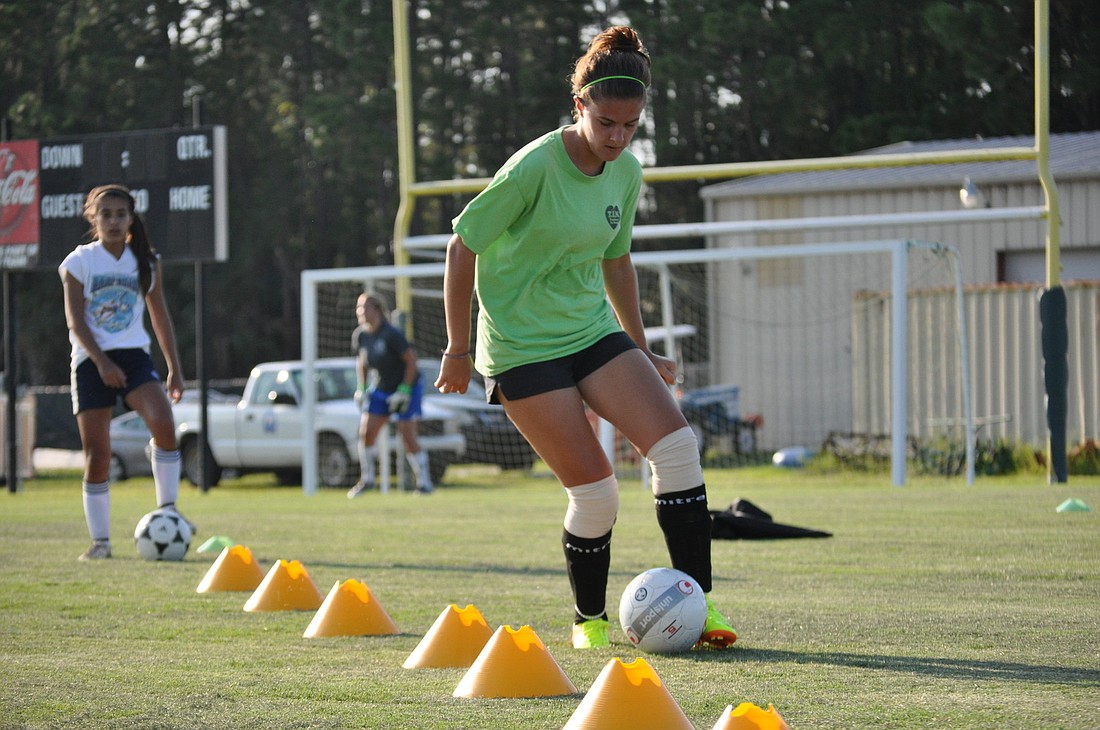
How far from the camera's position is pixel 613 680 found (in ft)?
11.6

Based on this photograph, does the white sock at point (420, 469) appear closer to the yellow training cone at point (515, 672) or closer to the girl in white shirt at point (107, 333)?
the girl in white shirt at point (107, 333)

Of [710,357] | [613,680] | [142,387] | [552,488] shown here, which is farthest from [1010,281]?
[613,680]

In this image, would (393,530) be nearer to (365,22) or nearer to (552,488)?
(552,488)

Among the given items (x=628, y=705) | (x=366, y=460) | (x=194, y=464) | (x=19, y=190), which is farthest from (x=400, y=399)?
(x=628, y=705)

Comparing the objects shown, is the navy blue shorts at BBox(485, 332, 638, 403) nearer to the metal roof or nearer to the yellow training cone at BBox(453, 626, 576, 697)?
the yellow training cone at BBox(453, 626, 576, 697)

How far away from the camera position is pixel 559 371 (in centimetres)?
487

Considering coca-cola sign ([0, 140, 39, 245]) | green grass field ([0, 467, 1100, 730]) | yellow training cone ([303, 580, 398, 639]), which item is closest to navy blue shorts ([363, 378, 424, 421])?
coca-cola sign ([0, 140, 39, 245])

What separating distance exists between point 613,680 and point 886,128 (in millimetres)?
31020

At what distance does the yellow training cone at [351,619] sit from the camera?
552cm

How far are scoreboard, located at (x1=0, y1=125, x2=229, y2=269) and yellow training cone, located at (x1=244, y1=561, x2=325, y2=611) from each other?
1084 cm

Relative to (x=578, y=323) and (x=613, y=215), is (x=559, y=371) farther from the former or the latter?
Result: (x=613, y=215)

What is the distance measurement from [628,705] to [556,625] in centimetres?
222

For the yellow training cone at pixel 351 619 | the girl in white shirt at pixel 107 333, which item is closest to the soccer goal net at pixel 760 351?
the girl in white shirt at pixel 107 333

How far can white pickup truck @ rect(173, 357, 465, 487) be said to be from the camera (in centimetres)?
2055
